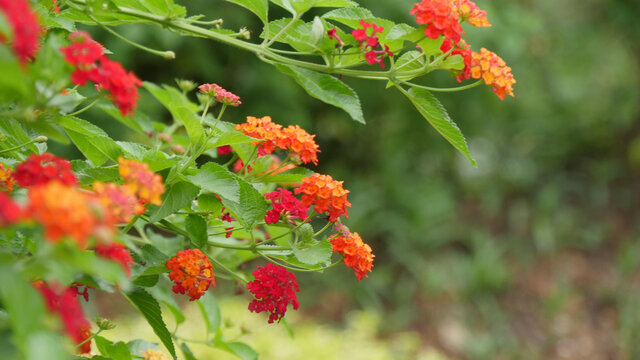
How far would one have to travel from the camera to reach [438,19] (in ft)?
2.67

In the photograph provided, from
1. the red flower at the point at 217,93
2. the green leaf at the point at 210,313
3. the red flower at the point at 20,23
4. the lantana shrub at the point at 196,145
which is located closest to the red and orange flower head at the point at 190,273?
the lantana shrub at the point at 196,145

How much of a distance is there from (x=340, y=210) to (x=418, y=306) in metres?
2.87

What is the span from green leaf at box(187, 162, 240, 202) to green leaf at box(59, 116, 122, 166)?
0.39 ft

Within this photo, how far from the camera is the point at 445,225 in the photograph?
13.4 ft

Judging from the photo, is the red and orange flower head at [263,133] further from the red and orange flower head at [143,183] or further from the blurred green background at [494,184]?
the blurred green background at [494,184]

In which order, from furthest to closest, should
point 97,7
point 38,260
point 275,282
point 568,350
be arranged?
point 568,350, point 275,282, point 97,7, point 38,260

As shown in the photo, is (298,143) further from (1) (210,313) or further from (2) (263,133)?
(1) (210,313)

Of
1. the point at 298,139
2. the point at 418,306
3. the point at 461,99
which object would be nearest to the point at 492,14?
the point at 461,99

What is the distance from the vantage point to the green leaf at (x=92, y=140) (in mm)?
786

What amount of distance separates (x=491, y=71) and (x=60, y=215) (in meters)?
0.67

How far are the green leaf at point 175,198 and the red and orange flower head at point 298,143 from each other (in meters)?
0.17

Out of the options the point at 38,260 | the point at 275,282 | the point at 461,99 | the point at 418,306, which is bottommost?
the point at 418,306

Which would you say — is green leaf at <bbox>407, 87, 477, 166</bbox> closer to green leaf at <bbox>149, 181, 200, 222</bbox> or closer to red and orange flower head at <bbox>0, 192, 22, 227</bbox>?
green leaf at <bbox>149, 181, 200, 222</bbox>

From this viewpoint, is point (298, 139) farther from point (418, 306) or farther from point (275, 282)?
point (418, 306)
